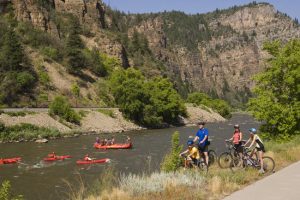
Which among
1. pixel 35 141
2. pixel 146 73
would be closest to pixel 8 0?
pixel 146 73

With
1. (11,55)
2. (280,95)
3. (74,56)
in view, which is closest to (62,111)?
(11,55)

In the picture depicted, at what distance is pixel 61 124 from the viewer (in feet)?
223

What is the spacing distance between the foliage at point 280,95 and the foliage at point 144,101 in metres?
52.5

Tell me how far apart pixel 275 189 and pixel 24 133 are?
1962 inches

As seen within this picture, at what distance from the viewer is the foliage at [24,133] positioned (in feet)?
187

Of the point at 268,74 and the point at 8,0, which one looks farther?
the point at 8,0

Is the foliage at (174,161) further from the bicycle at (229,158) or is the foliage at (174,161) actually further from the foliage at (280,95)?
the foliage at (280,95)

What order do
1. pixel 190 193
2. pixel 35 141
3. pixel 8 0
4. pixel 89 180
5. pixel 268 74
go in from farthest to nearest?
pixel 8 0 → pixel 35 141 → pixel 268 74 → pixel 89 180 → pixel 190 193

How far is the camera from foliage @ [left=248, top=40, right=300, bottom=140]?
30.8 meters

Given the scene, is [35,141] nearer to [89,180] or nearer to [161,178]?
[89,180]

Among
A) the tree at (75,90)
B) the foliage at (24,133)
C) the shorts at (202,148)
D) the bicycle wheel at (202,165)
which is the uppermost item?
the tree at (75,90)

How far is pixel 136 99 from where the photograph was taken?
3386 inches

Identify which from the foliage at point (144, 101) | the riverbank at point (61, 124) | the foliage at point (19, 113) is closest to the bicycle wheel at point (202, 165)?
the riverbank at point (61, 124)

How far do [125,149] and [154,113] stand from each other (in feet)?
128
